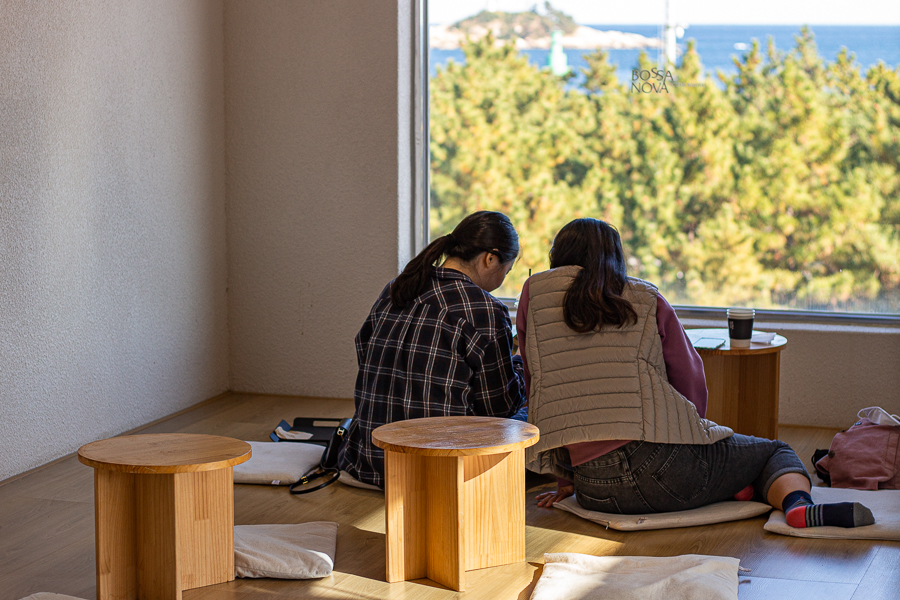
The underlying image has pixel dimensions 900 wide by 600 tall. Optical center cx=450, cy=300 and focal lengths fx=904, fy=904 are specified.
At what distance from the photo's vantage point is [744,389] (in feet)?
11.6

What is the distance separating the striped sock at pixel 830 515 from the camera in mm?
2639

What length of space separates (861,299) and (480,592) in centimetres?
266

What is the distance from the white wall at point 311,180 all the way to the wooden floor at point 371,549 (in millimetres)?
1489

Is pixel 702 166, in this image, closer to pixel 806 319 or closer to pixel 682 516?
pixel 806 319

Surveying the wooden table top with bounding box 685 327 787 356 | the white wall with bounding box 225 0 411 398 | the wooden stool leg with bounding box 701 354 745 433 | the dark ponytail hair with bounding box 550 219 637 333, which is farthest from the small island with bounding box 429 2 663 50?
the dark ponytail hair with bounding box 550 219 637 333

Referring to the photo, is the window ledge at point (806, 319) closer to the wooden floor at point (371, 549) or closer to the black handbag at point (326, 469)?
the black handbag at point (326, 469)

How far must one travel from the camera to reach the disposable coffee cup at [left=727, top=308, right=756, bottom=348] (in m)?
3.35

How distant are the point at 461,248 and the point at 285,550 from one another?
1124 millimetres

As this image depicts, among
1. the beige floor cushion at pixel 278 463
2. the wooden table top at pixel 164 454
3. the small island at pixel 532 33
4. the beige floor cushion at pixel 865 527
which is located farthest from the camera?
the small island at pixel 532 33

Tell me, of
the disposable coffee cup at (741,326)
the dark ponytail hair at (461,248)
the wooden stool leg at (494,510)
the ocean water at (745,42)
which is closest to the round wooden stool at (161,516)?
the wooden stool leg at (494,510)

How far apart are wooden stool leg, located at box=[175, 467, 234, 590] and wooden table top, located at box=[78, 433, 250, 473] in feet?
0.18

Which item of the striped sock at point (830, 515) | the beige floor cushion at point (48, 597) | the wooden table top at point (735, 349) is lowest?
the beige floor cushion at point (48, 597)

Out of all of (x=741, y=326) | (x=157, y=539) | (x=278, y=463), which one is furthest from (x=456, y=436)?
(x=741, y=326)

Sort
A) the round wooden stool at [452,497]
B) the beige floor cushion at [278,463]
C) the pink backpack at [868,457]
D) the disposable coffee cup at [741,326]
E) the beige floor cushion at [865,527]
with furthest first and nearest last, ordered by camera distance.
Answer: the disposable coffee cup at [741,326], the beige floor cushion at [278,463], the pink backpack at [868,457], the beige floor cushion at [865,527], the round wooden stool at [452,497]
